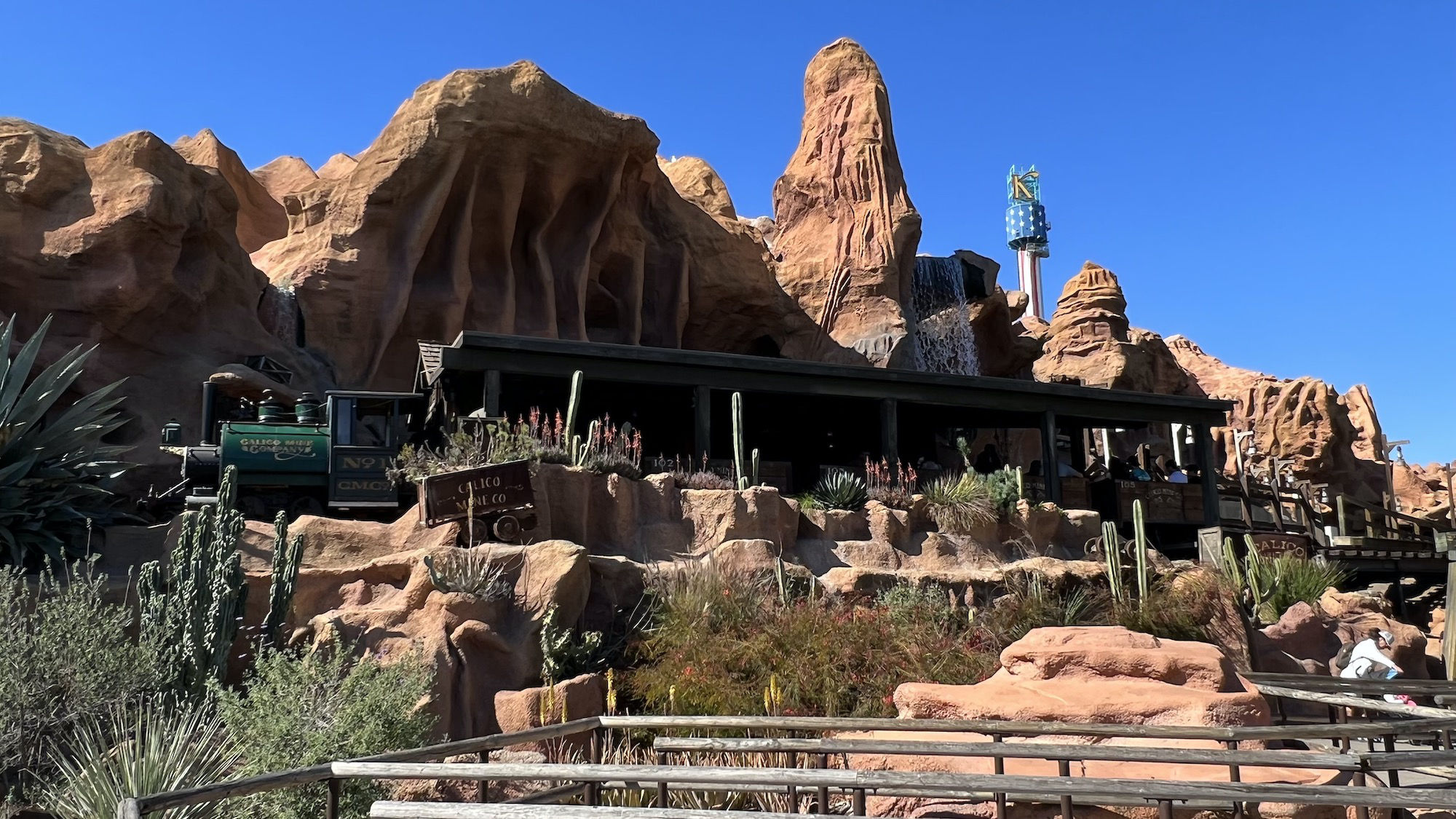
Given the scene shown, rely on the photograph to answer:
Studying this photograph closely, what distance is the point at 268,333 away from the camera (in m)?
23.5

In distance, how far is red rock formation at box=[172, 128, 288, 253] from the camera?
33.3m

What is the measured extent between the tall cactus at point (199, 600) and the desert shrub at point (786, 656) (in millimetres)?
3479

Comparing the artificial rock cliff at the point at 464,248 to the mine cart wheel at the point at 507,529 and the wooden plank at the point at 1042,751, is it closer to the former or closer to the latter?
the mine cart wheel at the point at 507,529

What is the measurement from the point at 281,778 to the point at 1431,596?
30032 mm

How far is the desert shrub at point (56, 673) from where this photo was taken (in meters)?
7.62

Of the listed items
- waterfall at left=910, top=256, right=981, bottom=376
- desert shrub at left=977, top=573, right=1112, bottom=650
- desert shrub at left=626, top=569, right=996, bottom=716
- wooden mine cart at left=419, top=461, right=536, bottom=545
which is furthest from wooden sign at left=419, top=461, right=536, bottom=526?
waterfall at left=910, top=256, right=981, bottom=376

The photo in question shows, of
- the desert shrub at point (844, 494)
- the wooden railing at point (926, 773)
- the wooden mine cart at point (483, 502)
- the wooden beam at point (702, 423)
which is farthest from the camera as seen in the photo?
the wooden beam at point (702, 423)

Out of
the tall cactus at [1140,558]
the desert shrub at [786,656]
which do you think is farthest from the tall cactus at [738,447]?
the tall cactus at [1140,558]

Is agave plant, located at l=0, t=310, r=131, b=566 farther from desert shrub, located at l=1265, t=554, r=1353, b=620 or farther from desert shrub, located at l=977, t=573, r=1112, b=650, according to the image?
desert shrub, located at l=1265, t=554, r=1353, b=620

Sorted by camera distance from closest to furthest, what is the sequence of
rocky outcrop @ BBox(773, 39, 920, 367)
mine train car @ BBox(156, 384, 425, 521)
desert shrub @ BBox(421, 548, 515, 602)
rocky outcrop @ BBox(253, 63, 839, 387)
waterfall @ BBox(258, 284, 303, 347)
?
1. desert shrub @ BBox(421, 548, 515, 602)
2. mine train car @ BBox(156, 384, 425, 521)
3. waterfall @ BBox(258, 284, 303, 347)
4. rocky outcrop @ BBox(253, 63, 839, 387)
5. rocky outcrop @ BBox(773, 39, 920, 367)

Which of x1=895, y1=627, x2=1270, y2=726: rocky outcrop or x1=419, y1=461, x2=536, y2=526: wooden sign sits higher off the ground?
x1=419, y1=461, x2=536, y2=526: wooden sign

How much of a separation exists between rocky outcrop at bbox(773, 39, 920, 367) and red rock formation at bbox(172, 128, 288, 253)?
1625 cm

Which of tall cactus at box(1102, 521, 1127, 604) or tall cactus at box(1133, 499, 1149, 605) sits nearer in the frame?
tall cactus at box(1102, 521, 1127, 604)

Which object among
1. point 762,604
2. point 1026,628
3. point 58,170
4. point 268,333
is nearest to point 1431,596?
point 1026,628
